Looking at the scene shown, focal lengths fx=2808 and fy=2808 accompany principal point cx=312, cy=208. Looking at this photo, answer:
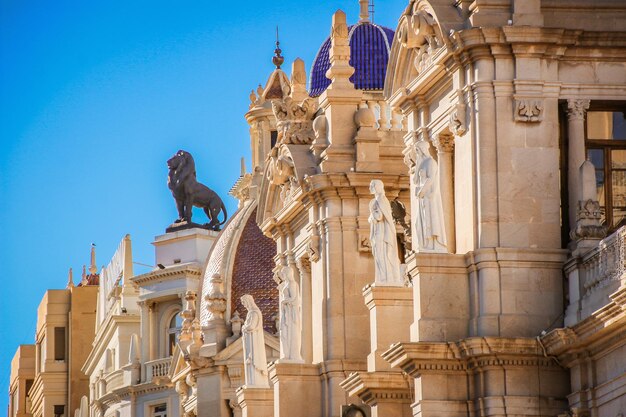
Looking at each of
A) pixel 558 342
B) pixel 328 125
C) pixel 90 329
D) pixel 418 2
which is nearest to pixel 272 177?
pixel 328 125

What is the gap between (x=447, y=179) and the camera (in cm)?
5647

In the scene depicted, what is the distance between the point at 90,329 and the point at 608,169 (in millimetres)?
74891

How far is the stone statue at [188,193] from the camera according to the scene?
4171 inches

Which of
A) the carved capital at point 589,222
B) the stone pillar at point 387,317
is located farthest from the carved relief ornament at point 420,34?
the carved capital at point 589,222

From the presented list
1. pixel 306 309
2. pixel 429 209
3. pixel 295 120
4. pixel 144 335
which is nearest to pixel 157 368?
pixel 144 335

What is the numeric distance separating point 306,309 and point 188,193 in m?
37.8

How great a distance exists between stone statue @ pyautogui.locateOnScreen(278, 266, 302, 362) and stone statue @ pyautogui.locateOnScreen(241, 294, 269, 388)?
A: 281 cm

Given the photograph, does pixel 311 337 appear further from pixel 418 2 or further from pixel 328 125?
pixel 418 2

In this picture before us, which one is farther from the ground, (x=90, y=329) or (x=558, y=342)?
(x=90, y=329)

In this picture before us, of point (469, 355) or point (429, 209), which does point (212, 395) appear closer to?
point (429, 209)

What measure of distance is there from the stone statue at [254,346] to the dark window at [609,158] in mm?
16426

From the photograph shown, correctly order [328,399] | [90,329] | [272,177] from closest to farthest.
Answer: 1. [328,399]
2. [272,177]
3. [90,329]

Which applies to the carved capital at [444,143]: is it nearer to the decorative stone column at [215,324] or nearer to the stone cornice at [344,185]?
the stone cornice at [344,185]

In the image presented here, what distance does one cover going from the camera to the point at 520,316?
54.0 m
